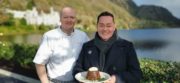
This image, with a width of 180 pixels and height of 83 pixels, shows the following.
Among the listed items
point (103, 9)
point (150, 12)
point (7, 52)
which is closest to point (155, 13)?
point (150, 12)

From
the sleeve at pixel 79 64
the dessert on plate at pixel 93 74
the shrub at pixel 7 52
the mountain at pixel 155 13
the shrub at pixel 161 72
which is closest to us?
the dessert on plate at pixel 93 74

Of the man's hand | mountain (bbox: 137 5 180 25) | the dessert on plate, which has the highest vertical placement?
the dessert on plate

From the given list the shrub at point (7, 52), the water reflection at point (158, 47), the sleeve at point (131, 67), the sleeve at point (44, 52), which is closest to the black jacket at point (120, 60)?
the sleeve at point (131, 67)

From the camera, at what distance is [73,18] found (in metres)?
4.31

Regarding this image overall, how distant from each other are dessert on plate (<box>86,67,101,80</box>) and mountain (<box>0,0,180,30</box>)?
1976 inches

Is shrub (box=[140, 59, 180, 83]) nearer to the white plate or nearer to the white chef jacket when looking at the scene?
the white chef jacket

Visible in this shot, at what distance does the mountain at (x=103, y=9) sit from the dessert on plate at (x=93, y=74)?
50.2 meters

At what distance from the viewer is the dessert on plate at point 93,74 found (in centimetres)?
386

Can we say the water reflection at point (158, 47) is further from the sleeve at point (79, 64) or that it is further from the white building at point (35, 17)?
the sleeve at point (79, 64)

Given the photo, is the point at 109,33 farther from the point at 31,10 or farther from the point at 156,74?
the point at 31,10

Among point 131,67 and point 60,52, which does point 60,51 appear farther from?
point 131,67

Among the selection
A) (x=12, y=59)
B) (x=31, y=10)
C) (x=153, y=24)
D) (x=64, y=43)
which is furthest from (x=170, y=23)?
(x=64, y=43)

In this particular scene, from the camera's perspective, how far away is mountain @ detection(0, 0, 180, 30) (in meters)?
72.6

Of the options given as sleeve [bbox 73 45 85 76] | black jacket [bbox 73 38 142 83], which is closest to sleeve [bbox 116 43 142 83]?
black jacket [bbox 73 38 142 83]
